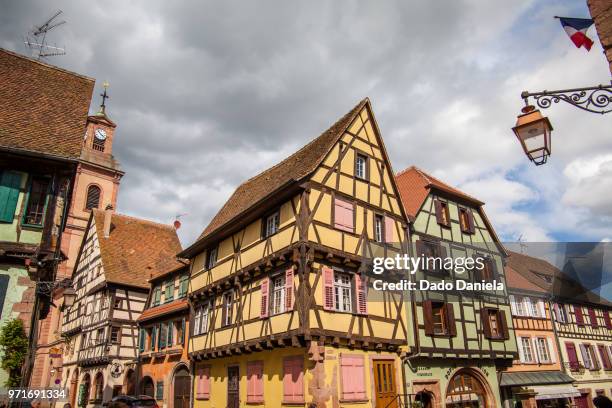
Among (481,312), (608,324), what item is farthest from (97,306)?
(608,324)

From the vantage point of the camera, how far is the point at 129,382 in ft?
84.5

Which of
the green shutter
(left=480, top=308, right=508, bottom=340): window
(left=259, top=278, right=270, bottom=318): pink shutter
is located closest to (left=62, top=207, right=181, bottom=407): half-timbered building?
(left=259, top=278, right=270, bottom=318): pink shutter

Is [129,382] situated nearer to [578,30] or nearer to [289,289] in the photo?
[289,289]

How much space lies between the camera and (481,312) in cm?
2031

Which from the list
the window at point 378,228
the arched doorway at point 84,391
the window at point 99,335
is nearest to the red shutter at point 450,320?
the window at point 378,228

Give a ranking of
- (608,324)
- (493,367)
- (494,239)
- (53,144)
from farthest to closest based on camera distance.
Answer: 1. (608,324)
2. (494,239)
3. (493,367)
4. (53,144)

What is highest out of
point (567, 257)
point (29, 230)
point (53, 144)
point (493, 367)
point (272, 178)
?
point (272, 178)

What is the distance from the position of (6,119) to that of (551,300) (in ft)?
89.8

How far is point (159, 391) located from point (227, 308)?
7502 mm

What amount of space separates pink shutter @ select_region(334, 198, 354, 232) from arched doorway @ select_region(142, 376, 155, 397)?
1431 cm

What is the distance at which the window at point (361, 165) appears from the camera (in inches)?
711

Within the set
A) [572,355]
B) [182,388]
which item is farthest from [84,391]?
[572,355]

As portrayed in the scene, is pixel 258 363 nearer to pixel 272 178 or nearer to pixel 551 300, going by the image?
pixel 272 178

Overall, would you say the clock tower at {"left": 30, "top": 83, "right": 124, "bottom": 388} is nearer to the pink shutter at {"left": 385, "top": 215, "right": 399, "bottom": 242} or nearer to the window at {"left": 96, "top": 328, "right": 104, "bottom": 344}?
the window at {"left": 96, "top": 328, "right": 104, "bottom": 344}
